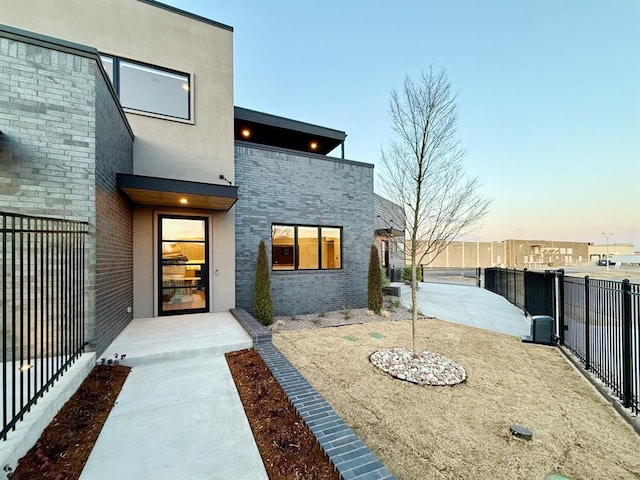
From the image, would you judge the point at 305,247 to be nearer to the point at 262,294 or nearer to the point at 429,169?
the point at 262,294

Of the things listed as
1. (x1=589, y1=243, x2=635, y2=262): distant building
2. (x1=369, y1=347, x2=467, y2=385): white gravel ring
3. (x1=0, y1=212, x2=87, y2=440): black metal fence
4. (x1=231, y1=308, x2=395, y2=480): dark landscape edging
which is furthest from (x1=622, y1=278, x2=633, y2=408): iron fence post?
(x1=589, y1=243, x2=635, y2=262): distant building

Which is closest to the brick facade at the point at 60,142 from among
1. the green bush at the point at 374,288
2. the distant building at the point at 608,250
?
the green bush at the point at 374,288

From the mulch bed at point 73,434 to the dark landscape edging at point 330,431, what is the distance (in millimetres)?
1795

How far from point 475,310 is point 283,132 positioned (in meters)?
9.68

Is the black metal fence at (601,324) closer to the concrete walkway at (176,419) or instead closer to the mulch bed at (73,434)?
the concrete walkway at (176,419)

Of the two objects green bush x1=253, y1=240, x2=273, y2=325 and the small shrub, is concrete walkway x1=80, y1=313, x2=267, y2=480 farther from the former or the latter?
the small shrub

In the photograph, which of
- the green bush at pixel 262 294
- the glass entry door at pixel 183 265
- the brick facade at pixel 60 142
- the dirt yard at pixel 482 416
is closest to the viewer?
the dirt yard at pixel 482 416

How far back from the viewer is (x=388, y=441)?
274cm

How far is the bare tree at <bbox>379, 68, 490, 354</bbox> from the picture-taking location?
201 inches

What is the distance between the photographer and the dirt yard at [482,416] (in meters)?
2.48

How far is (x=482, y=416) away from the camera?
3250 millimetres

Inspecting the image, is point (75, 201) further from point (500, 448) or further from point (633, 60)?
point (633, 60)

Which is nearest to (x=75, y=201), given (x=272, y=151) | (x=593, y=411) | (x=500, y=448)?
(x=272, y=151)

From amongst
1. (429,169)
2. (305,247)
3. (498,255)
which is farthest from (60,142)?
(498,255)
